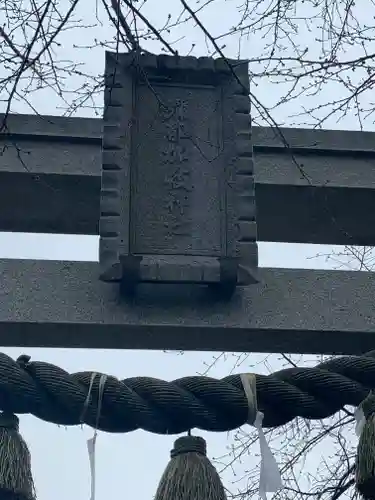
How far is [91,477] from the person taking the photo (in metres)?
2.14

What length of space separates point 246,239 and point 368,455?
670 mm

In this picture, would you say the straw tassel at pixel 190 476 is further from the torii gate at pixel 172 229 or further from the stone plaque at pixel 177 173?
the stone plaque at pixel 177 173

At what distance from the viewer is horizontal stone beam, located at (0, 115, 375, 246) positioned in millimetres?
2863

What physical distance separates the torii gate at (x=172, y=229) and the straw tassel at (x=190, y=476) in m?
0.35

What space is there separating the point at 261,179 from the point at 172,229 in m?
0.47

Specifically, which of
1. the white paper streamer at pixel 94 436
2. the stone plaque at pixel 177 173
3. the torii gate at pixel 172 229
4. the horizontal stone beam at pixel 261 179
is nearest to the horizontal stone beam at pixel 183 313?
the torii gate at pixel 172 229

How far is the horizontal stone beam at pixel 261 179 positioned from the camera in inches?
113

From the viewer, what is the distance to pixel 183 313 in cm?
252

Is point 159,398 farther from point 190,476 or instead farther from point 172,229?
point 172,229

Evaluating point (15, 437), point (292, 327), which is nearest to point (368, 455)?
point (292, 327)

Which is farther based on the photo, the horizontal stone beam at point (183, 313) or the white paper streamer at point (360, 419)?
the horizontal stone beam at point (183, 313)

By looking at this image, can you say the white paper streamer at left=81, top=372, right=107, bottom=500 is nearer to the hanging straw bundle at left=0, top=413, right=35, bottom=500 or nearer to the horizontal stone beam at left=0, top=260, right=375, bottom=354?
the hanging straw bundle at left=0, top=413, right=35, bottom=500

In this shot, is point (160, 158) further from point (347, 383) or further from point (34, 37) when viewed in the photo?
point (347, 383)

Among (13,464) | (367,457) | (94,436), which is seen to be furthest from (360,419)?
(13,464)
